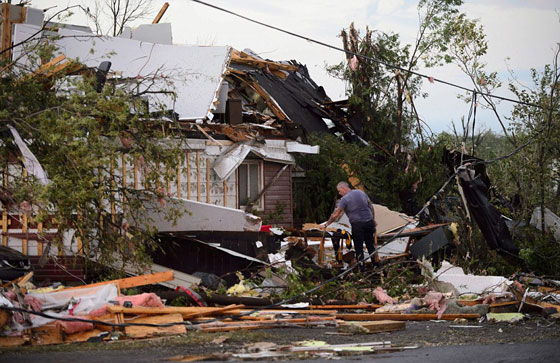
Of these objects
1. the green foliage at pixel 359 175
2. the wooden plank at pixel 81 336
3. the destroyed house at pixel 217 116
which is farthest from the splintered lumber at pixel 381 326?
the green foliage at pixel 359 175

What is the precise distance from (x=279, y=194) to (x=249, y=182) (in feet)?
3.24

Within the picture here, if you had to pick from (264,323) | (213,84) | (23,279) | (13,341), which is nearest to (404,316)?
(264,323)

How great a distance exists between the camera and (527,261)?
14.6 meters

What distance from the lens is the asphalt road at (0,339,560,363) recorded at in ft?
23.7

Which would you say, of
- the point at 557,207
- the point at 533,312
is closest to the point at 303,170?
the point at 557,207

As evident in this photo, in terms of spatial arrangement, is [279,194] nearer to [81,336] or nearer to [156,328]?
[156,328]

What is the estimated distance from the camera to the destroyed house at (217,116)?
16547mm

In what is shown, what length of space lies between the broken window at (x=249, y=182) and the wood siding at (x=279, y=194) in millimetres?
176

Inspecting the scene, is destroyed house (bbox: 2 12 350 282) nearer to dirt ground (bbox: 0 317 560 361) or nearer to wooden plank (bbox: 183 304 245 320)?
wooden plank (bbox: 183 304 245 320)

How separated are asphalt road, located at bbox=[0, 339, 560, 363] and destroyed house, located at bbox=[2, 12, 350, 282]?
6.75 meters

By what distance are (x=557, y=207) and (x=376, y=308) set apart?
8.67 m

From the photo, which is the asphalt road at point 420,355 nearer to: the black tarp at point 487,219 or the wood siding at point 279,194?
the black tarp at point 487,219

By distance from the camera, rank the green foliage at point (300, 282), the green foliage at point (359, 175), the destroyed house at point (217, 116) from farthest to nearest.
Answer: the green foliage at point (359, 175) → the destroyed house at point (217, 116) → the green foliage at point (300, 282)

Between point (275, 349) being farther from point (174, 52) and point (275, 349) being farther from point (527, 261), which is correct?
point (174, 52)
